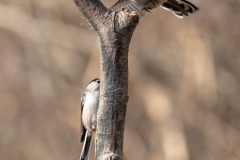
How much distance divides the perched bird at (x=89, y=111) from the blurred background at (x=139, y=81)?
180cm

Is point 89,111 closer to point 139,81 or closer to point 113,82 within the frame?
point 113,82

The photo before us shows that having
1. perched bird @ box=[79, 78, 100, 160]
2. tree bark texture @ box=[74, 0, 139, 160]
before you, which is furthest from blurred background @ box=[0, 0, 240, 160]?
tree bark texture @ box=[74, 0, 139, 160]

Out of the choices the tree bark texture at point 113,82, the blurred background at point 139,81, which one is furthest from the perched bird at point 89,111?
the blurred background at point 139,81

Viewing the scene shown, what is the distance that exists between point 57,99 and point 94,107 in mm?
2041

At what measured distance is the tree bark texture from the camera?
39.6 inches

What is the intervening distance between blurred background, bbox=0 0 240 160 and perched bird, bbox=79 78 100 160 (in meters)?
1.80

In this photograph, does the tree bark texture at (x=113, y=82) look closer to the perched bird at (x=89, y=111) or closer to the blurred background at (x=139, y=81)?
the perched bird at (x=89, y=111)

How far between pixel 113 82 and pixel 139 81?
2526 mm

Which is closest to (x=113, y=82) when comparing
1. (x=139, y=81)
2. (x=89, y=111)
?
(x=89, y=111)

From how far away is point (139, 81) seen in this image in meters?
3.53

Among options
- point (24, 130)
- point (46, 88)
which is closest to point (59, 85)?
point (46, 88)

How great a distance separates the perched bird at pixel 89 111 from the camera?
4.89 ft

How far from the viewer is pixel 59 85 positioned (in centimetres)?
353

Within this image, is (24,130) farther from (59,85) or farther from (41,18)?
(41,18)
